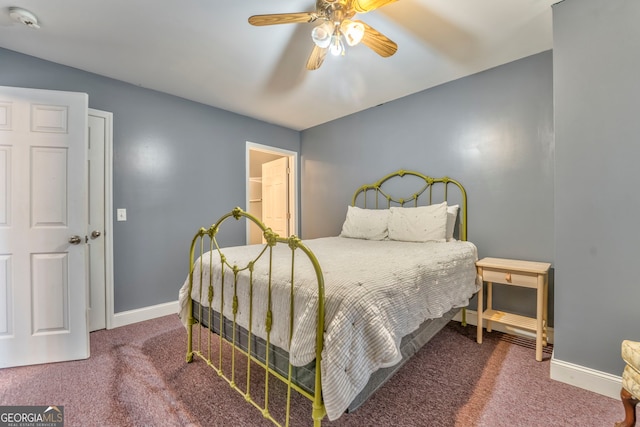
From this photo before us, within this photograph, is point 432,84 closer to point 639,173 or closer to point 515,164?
point 515,164

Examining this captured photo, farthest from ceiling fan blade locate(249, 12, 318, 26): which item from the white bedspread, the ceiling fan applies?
the white bedspread

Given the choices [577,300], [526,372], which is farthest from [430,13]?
[526,372]

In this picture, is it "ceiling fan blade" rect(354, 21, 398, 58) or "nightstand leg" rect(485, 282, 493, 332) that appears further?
"nightstand leg" rect(485, 282, 493, 332)

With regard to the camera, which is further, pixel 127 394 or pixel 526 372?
pixel 526 372

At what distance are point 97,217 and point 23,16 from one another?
1.53m

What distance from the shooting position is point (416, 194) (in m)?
3.01

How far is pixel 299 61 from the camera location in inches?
92.0

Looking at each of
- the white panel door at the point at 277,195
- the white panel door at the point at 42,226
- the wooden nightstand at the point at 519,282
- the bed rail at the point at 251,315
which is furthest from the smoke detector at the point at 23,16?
the wooden nightstand at the point at 519,282

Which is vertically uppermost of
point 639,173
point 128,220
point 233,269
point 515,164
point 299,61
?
point 299,61

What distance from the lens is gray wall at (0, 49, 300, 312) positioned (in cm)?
252

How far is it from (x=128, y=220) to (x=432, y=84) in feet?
11.0

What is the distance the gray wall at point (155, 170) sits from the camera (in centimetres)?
252

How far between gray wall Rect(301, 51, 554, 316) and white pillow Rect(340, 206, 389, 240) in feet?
1.89

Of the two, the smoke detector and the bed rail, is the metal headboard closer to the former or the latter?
the bed rail
